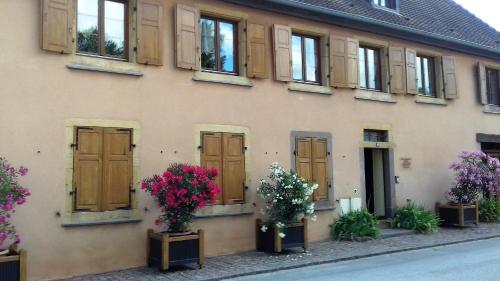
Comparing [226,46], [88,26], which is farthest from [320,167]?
[88,26]

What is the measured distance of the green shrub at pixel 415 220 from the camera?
13781mm

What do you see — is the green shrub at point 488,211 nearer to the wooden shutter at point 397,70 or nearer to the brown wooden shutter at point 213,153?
the wooden shutter at point 397,70

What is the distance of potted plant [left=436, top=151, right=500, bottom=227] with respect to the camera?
1460cm

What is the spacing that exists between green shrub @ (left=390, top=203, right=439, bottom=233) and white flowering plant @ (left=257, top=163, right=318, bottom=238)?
393 cm

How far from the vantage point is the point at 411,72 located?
48.9 ft

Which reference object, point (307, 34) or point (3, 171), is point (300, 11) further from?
point (3, 171)

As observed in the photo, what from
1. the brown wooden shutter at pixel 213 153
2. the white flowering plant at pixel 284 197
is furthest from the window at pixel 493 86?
the brown wooden shutter at pixel 213 153

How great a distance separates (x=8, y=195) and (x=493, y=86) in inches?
615

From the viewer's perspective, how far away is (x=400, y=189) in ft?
47.6

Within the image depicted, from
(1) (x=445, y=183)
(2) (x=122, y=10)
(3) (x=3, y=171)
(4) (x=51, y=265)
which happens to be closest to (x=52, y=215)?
(4) (x=51, y=265)

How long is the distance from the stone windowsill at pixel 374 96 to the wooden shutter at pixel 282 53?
7.86ft

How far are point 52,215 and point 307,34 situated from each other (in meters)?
7.34

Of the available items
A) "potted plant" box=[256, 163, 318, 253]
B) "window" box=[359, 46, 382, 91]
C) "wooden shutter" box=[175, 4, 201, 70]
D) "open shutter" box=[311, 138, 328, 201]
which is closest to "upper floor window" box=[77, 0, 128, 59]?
"wooden shutter" box=[175, 4, 201, 70]

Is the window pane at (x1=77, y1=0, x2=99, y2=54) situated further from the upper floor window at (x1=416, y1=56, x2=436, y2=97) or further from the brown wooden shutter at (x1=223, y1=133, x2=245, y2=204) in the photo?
the upper floor window at (x1=416, y1=56, x2=436, y2=97)
